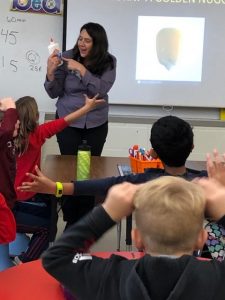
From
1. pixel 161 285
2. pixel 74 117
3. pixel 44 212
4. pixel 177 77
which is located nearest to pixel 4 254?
pixel 44 212

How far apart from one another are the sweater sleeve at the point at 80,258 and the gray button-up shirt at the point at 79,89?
231 cm

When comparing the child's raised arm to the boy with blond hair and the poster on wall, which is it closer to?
the boy with blond hair

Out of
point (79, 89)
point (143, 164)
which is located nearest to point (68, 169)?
point (143, 164)

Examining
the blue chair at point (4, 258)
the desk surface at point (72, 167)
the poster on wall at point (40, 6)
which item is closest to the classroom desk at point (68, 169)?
the desk surface at point (72, 167)

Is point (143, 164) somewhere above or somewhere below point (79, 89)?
below

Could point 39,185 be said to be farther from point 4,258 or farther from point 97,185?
point 4,258

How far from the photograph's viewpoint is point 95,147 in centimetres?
330

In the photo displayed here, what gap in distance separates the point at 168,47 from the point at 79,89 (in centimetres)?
151

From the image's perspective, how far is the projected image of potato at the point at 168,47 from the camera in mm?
4488

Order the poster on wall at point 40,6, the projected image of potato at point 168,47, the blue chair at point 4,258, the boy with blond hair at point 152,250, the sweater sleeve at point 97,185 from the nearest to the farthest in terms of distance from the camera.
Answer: the boy with blond hair at point 152,250, the sweater sleeve at point 97,185, the blue chair at point 4,258, the poster on wall at point 40,6, the projected image of potato at point 168,47

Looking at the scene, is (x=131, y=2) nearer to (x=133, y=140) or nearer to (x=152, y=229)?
(x=133, y=140)

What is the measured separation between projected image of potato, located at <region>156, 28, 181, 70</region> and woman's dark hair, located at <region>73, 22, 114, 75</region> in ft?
4.19

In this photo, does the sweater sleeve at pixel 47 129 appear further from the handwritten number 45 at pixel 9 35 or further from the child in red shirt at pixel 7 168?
the handwritten number 45 at pixel 9 35

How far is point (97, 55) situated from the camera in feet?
10.8
